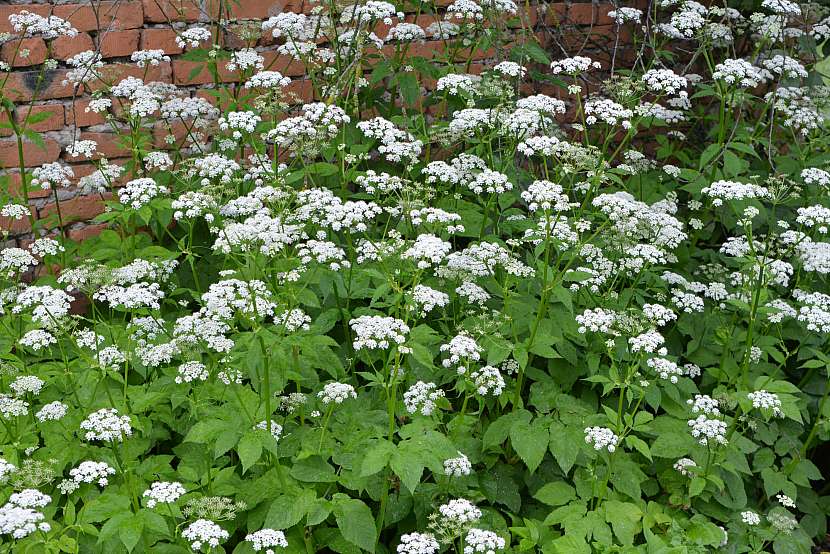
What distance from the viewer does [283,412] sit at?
405 centimetres

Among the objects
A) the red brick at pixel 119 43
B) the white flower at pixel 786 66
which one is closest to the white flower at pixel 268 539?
the red brick at pixel 119 43

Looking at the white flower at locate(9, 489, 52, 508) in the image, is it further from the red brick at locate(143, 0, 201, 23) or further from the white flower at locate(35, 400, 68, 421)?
the red brick at locate(143, 0, 201, 23)

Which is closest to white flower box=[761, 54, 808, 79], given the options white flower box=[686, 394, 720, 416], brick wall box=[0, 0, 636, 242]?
brick wall box=[0, 0, 636, 242]

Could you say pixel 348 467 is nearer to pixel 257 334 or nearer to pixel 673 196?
pixel 257 334

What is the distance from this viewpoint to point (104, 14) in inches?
205

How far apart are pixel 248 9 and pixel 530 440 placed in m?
3.64

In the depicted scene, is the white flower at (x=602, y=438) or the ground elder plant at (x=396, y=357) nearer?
the ground elder plant at (x=396, y=357)

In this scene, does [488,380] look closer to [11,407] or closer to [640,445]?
[640,445]

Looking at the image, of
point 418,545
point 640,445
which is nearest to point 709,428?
point 640,445

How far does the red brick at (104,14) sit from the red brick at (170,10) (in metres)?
0.05

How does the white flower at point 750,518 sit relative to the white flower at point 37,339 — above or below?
below

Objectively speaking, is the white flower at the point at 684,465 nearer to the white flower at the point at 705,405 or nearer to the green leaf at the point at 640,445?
the white flower at the point at 705,405

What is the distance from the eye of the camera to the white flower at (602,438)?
3471 mm

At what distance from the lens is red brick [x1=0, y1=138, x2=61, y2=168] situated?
16.7ft
